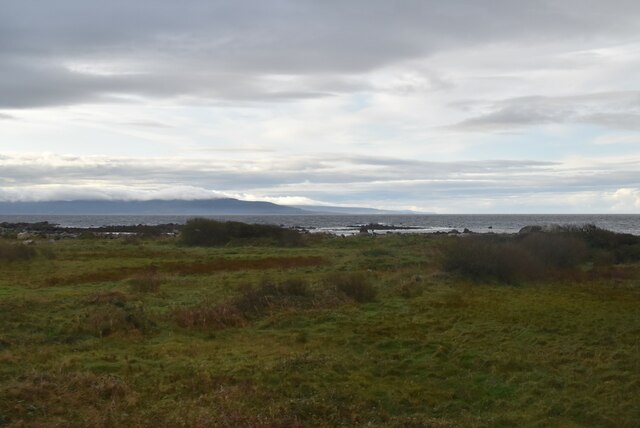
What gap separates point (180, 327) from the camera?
1711 cm

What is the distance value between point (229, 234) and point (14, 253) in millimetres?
24043

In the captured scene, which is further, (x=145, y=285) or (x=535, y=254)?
(x=535, y=254)

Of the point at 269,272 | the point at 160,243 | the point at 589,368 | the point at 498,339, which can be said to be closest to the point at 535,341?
the point at 498,339

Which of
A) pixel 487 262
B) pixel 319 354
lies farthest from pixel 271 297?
pixel 487 262

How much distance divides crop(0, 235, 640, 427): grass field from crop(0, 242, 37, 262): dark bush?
409 inches

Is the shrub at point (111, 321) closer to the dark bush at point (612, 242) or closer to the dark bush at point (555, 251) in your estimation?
the dark bush at point (555, 251)

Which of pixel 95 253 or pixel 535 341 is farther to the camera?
pixel 95 253

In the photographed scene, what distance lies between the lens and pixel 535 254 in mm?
35312

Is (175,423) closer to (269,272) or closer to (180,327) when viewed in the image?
(180,327)

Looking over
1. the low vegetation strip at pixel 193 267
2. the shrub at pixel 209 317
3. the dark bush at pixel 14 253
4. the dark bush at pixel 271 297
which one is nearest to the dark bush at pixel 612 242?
the low vegetation strip at pixel 193 267

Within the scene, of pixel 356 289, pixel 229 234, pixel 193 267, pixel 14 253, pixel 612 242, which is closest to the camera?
pixel 356 289

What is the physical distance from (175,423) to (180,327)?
7960 mm

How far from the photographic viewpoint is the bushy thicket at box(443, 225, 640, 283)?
95.4 feet

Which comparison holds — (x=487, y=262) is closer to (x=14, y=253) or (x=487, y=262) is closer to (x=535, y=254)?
(x=535, y=254)
